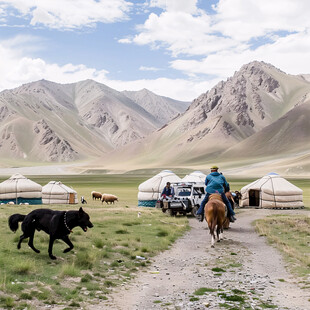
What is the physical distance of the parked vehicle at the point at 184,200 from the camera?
87.3 feet

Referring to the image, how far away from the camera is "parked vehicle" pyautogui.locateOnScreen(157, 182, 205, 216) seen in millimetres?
26609

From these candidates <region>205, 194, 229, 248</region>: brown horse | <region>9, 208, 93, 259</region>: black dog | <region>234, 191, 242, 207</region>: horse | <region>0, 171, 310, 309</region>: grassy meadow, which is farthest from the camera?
<region>234, 191, 242, 207</region>: horse

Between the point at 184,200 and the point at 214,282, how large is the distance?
1688 cm

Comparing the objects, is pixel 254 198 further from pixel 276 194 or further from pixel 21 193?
pixel 21 193

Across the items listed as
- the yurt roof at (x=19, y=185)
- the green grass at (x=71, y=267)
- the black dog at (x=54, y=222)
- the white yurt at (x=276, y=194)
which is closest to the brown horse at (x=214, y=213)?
the green grass at (x=71, y=267)

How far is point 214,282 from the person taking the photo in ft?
32.6

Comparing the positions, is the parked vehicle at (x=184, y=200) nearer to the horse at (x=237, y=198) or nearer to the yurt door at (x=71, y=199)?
the horse at (x=237, y=198)

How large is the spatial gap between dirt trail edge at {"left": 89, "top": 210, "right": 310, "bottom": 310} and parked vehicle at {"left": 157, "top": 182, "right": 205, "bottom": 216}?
1107 cm

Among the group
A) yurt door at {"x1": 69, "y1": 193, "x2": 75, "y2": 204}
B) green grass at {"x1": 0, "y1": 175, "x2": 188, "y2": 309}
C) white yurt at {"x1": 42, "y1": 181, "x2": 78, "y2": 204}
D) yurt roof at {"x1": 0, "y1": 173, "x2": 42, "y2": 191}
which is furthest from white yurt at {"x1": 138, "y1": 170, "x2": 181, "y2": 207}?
green grass at {"x1": 0, "y1": 175, "x2": 188, "y2": 309}

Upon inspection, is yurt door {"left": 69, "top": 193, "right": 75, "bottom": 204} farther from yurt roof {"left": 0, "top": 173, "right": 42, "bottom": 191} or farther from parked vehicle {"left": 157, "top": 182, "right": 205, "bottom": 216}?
parked vehicle {"left": 157, "top": 182, "right": 205, "bottom": 216}

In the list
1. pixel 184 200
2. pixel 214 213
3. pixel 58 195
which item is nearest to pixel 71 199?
pixel 58 195

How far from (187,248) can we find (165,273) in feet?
13.2

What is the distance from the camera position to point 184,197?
27.0 m

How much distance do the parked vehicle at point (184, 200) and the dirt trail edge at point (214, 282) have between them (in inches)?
436
